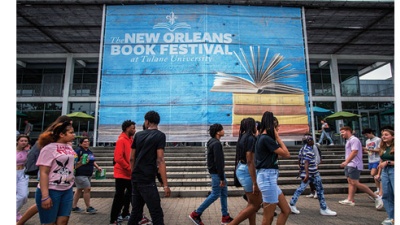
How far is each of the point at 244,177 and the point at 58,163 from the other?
2561 millimetres

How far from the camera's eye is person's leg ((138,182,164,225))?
308 centimetres

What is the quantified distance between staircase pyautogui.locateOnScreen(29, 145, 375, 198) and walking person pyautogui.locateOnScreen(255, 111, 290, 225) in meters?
4.00

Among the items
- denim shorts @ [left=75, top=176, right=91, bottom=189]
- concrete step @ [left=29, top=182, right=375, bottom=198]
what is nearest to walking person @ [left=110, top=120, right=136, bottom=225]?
denim shorts @ [left=75, top=176, right=91, bottom=189]

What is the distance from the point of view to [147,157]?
10.9ft

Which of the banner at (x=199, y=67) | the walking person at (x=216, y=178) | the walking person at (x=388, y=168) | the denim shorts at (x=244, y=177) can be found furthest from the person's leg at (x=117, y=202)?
the banner at (x=199, y=67)

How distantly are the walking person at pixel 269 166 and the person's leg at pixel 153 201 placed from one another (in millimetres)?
1335

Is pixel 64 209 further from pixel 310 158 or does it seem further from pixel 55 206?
pixel 310 158

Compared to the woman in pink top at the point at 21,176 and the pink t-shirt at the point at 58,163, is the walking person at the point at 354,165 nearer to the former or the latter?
the pink t-shirt at the point at 58,163

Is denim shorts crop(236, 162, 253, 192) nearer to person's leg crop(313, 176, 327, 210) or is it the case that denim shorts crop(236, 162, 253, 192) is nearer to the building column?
person's leg crop(313, 176, 327, 210)

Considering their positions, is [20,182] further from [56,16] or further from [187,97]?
[56,16]

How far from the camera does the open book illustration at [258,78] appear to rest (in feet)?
39.1

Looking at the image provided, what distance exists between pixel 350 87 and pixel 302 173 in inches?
741

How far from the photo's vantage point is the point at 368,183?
27.3 feet

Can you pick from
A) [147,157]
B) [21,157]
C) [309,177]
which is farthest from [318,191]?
[21,157]
